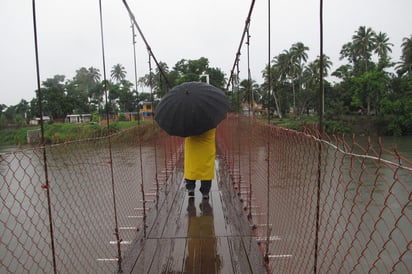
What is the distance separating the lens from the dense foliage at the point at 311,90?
A: 21.3m

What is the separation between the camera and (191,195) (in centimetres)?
299

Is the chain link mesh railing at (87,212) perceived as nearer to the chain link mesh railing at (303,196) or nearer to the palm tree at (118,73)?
the chain link mesh railing at (303,196)

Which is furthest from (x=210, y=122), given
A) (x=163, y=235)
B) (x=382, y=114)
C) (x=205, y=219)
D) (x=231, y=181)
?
(x=382, y=114)

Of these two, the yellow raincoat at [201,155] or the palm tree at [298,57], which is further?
the palm tree at [298,57]

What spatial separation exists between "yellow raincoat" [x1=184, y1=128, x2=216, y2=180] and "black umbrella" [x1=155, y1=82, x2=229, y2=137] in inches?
9.3

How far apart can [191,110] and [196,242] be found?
3.28ft

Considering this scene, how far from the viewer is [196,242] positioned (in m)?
2.02

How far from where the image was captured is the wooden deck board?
5.62ft

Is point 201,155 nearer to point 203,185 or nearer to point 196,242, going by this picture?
point 203,185

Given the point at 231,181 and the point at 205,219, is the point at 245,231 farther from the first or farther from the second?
the point at 231,181

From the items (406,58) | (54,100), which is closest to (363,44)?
(406,58)

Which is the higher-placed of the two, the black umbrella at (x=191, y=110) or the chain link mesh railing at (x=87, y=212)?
the black umbrella at (x=191, y=110)

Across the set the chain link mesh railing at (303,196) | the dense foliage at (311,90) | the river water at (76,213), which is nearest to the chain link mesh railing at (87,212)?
the river water at (76,213)

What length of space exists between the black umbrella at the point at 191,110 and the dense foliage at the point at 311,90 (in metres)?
17.3
